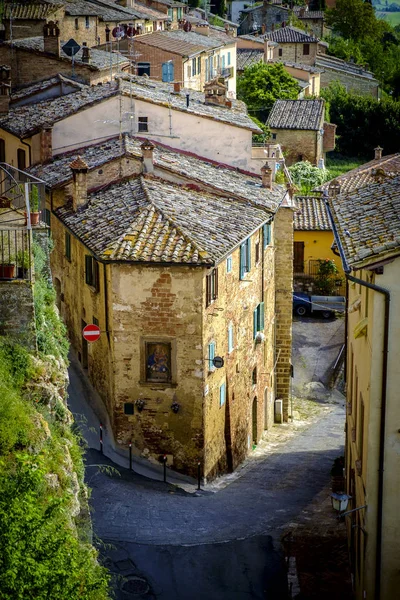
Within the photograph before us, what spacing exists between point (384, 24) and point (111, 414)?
112 m

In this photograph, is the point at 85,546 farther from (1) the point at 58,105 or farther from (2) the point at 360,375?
(1) the point at 58,105

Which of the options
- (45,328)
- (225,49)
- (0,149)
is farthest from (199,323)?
(225,49)

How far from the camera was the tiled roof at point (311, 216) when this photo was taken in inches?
2080

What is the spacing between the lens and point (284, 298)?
41438 millimetres

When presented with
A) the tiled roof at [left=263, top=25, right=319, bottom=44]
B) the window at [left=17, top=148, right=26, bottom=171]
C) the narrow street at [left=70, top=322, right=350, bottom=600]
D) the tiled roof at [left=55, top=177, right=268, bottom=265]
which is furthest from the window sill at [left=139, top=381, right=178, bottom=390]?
the tiled roof at [left=263, top=25, right=319, bottom=44]

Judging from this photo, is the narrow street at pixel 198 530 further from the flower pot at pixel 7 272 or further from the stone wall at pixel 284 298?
the stone wall at pixel 284 298

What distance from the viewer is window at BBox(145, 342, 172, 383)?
1189 inches

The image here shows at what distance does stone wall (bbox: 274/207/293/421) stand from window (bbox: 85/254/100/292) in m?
10.1

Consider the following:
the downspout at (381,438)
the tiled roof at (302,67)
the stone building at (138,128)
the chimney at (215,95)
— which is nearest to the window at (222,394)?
the stone building at (138,128)

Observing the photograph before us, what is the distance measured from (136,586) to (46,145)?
20525 mm

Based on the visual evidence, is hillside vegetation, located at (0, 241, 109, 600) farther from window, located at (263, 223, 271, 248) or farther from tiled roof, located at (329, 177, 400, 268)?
window, located at (263, 223, 271, 248)

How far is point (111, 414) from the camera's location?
1222 inches

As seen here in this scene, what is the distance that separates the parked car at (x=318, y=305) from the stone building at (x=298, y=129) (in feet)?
84.6

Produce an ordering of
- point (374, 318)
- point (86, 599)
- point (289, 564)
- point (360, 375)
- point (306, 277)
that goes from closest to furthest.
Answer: point (86, 599) < point (374, 318) < point (360, 375) < point (289, 564) < point (306, 277)
